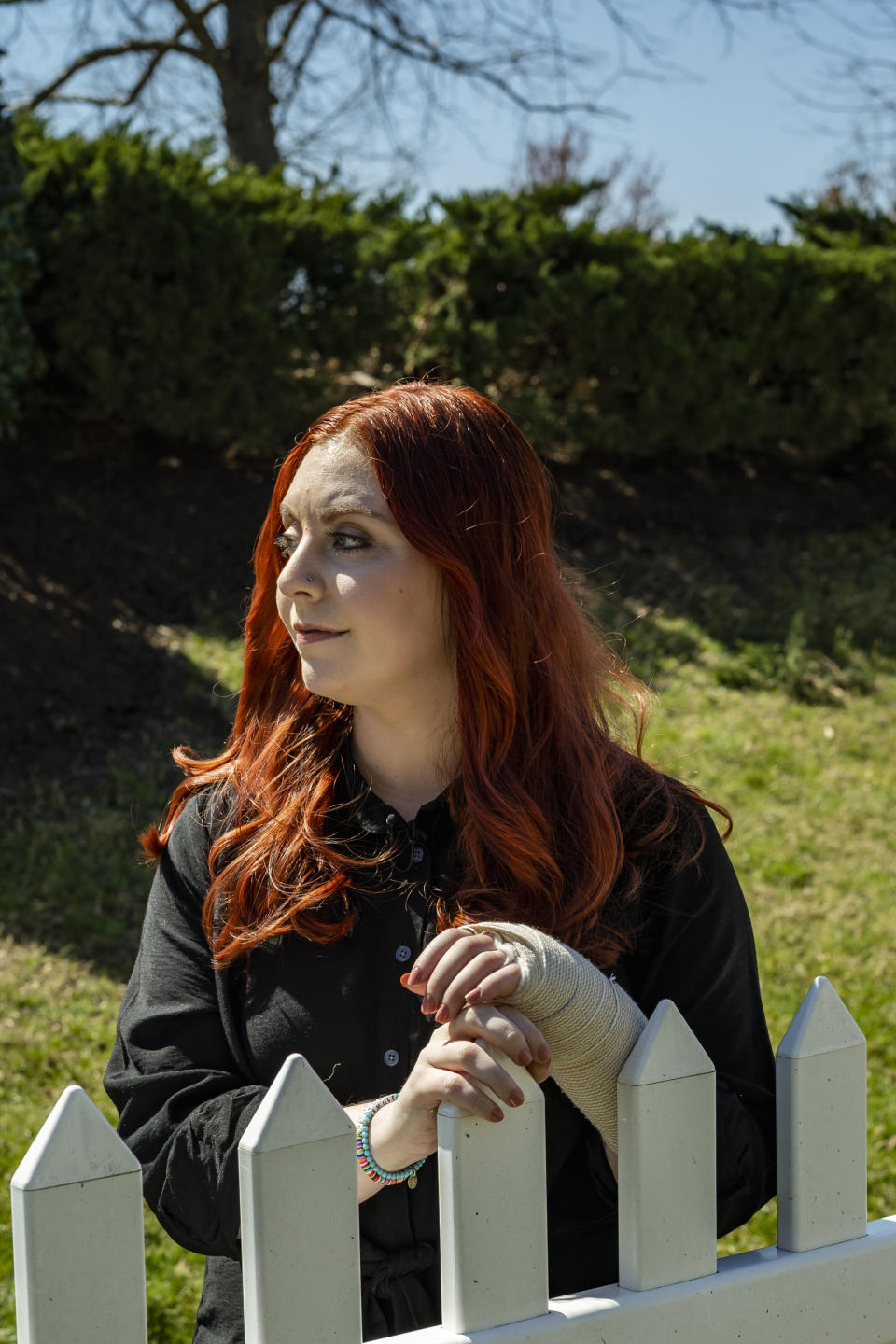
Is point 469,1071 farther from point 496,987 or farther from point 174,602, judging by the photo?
point 174,602

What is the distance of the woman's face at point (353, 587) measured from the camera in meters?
1.71

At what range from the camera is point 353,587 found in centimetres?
170

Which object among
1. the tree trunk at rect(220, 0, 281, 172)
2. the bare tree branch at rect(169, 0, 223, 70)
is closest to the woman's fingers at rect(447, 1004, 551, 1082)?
the tree trunk at rect(220, 0, 281, 172)

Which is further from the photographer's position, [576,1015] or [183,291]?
[183,291]

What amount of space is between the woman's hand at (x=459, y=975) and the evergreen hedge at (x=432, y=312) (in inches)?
239

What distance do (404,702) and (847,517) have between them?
723cm

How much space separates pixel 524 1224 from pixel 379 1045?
15.5 inches

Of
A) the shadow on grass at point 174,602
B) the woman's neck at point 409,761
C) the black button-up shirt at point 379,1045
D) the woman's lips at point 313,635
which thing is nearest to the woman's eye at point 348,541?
the woman's lips at point 313,635

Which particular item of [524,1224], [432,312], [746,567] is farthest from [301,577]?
[746,567]

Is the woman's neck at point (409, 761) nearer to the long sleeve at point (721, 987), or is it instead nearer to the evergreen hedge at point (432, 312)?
the long sleeve at point (721, 987)

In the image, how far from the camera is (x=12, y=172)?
6.20 m

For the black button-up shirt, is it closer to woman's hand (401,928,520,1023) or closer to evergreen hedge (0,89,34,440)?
woman's hand (401,928,520,1023)

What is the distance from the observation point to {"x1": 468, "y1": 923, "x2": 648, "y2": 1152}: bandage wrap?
52.5 inches

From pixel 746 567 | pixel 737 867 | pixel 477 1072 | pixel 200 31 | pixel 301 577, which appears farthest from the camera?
pixel 200 31
